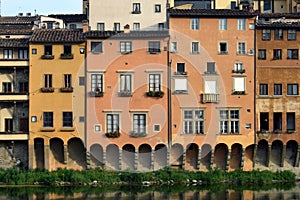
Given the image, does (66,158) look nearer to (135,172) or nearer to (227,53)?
(135,172)

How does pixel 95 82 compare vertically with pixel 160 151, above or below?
above

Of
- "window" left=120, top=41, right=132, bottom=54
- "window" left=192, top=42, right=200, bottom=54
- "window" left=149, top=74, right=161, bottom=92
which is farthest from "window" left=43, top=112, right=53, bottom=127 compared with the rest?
"window" left=192, top=42, right=200, bottom=54

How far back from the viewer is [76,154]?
6200cm

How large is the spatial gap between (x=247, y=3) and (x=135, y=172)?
18412 millimetres

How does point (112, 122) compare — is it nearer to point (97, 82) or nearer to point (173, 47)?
point (97, 82)

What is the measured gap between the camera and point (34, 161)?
61.2 meters

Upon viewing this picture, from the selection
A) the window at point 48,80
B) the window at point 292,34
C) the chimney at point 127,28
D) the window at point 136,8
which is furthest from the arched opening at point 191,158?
the window at point 136,8

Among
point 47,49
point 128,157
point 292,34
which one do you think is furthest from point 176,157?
point 292,34

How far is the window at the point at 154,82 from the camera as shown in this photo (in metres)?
61.6

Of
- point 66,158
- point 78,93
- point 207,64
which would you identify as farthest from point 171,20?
point 66,158

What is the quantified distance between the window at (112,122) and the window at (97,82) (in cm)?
197

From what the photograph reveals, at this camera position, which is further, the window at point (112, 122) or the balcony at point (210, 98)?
the balcony at point (210, 98)

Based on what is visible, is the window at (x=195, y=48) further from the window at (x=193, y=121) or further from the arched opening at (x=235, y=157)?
the arched opening at (x=235, y=157)

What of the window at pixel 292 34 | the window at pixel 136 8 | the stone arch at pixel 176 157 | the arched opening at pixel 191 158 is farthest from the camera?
the window at pixel 136 8
